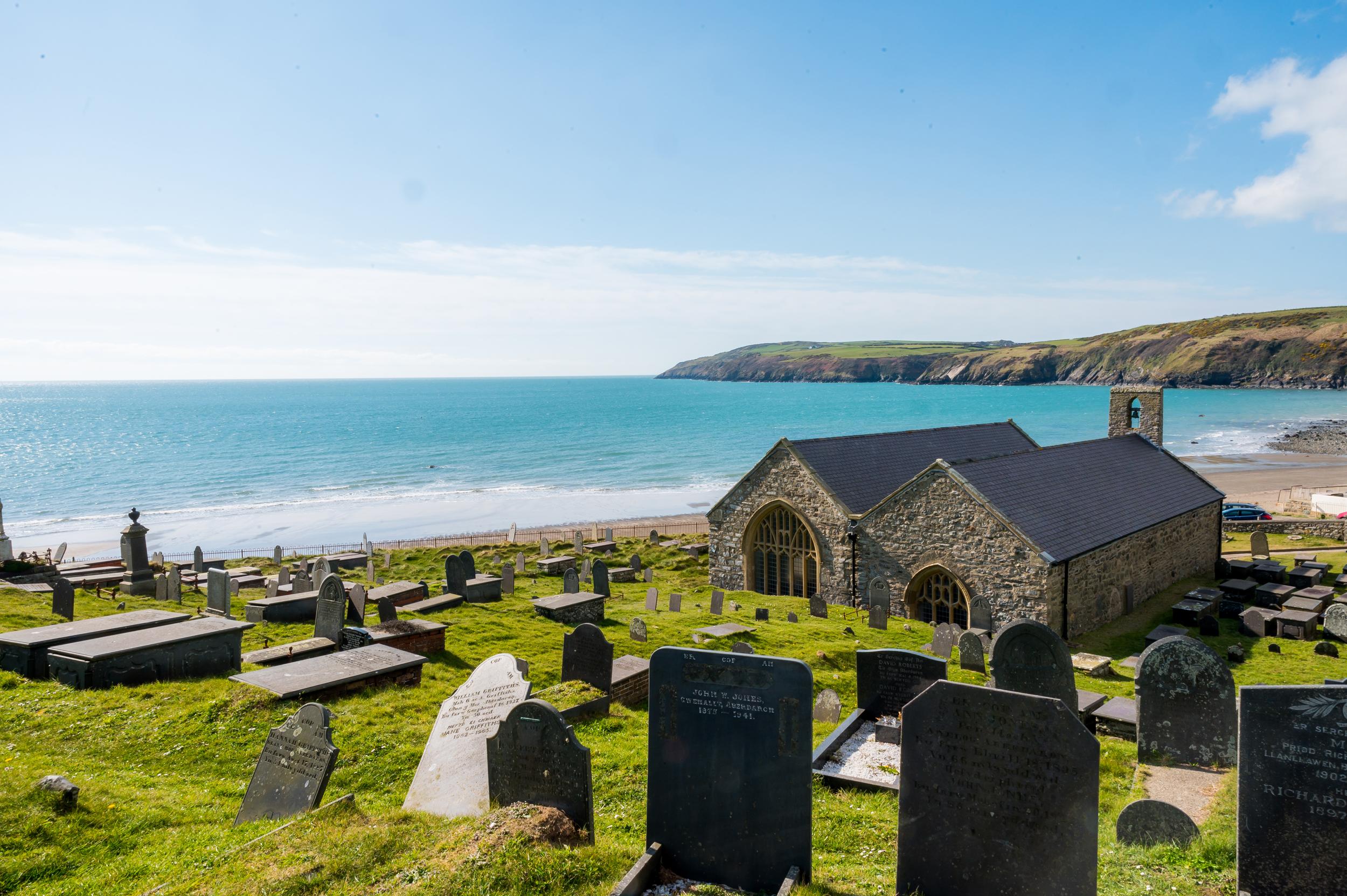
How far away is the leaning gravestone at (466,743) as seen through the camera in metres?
8.02

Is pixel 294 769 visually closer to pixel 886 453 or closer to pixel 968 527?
pixel 968 527

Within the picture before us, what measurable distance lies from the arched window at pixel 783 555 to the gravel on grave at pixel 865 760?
12808 mm

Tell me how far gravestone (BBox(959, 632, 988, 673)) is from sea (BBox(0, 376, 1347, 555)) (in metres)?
40.2

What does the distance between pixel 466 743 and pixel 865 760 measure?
4946 millimetres

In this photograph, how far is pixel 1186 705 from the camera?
9.82m

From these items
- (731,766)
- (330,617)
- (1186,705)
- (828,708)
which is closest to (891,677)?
(828,708)

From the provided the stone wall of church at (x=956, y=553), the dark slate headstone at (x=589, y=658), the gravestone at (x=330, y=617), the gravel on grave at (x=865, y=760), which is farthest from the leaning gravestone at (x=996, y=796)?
the stone wall of church at (x=956, y=553)

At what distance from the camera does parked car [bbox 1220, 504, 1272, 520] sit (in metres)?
36.1

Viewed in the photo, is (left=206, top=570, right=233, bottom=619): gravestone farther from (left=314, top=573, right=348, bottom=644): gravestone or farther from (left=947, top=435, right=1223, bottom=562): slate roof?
(left=947, top=435, right=1223, bottom=562): slate roof

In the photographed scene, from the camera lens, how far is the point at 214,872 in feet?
20.9

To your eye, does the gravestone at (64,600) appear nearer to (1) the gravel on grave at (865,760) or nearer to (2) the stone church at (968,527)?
(1) the gravel on grave at (865,760)

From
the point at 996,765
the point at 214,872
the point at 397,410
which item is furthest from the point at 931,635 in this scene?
the point at 397,410

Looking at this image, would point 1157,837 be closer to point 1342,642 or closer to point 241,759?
point 241,759

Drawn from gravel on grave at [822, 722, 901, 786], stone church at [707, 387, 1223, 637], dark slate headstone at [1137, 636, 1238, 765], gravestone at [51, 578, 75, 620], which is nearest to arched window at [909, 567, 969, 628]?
stone church at [707, 387, 1223, 637]
